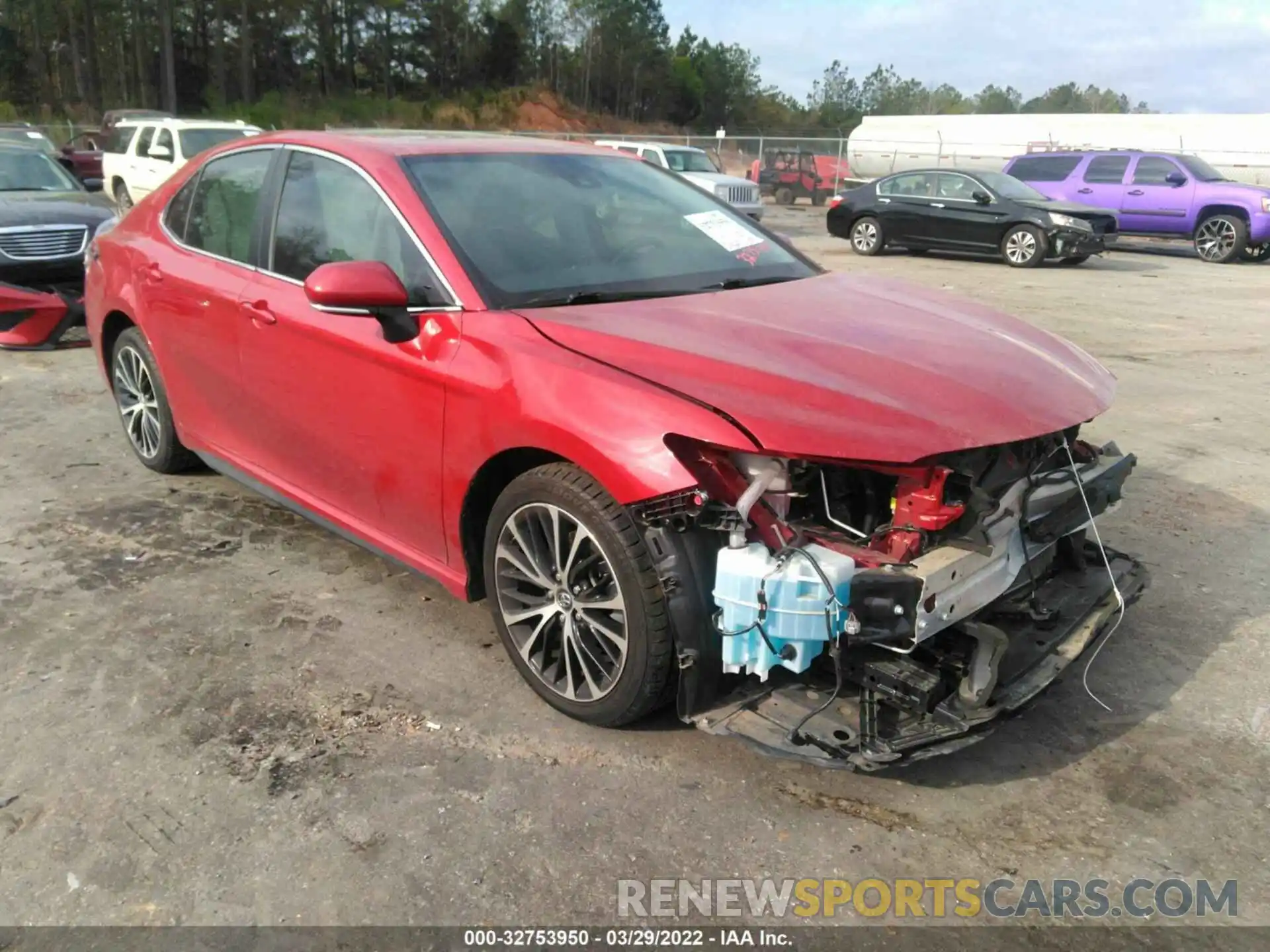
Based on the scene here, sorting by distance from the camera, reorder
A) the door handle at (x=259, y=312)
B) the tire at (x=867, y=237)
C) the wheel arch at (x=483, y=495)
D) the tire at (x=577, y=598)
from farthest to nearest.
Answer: the tire at (x=867, y=237) → the door handle at (x=259, y=312) → the wheel arch at (x=483, y=495) → the tire at (x=577, y=598)

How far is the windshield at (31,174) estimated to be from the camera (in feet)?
32.3

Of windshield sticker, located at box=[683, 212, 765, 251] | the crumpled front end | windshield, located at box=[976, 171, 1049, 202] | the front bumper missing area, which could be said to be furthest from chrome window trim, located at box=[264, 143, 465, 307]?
windshield, located at box=[976, 171, 1049, 202]

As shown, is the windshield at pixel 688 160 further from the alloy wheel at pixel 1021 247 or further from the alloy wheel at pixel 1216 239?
the alloy wheel at pixel 1216 239

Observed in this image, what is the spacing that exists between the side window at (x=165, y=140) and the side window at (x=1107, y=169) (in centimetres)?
1601

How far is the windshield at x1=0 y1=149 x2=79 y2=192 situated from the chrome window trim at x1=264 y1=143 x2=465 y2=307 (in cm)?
753

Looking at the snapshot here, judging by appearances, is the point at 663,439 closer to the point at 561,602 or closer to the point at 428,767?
the point at 561,602

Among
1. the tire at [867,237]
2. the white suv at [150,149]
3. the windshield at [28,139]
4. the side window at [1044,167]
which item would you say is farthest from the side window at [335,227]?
the side window at [1044,167]

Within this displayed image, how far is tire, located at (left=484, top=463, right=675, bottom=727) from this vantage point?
2742 mm

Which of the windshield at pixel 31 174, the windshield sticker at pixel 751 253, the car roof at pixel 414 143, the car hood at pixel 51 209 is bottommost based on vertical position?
the car hood at pixel 51 209

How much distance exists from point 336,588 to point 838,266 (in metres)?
12.7

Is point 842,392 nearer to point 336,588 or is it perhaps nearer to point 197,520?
point 336,588

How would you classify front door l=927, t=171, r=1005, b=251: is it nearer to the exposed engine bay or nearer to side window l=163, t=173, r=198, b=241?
side window l=163, t=173, r=198, b=241

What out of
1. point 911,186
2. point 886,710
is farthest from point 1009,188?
point 886,710

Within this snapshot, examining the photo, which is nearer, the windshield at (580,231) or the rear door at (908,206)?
the windshield at (580,231)
